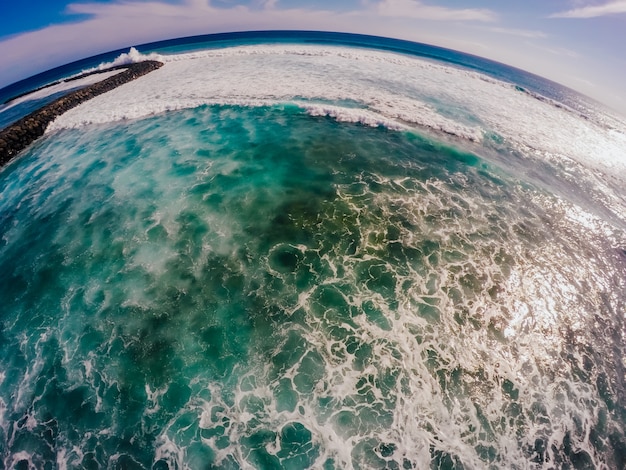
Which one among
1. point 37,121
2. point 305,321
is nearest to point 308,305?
point 305,321

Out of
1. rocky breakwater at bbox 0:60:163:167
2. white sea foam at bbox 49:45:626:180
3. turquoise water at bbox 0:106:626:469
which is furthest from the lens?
white sea foam at bbox 49:45:626:180

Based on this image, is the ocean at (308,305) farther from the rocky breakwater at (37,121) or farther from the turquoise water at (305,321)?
the rocky breakwater at (37,121)

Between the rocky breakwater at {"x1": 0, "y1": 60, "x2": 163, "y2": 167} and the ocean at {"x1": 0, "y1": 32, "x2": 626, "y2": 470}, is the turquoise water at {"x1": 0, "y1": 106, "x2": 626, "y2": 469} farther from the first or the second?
the rocky breakwater at {"x1": 0, "y1": 60, "x2": 163, "y2": 167}

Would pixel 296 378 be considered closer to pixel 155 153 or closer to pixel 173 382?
pixel 173 382

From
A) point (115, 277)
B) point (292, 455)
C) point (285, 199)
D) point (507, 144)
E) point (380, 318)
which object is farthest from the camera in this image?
point (507, 144)

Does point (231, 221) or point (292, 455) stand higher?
point (231, 221)

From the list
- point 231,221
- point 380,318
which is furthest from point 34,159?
point 380,318

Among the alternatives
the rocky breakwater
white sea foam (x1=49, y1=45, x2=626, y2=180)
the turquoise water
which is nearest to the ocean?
the turquoise water

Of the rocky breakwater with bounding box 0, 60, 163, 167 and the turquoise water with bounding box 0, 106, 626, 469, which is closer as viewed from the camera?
the turquoise water with bounding box 0, 106, 626, 469
